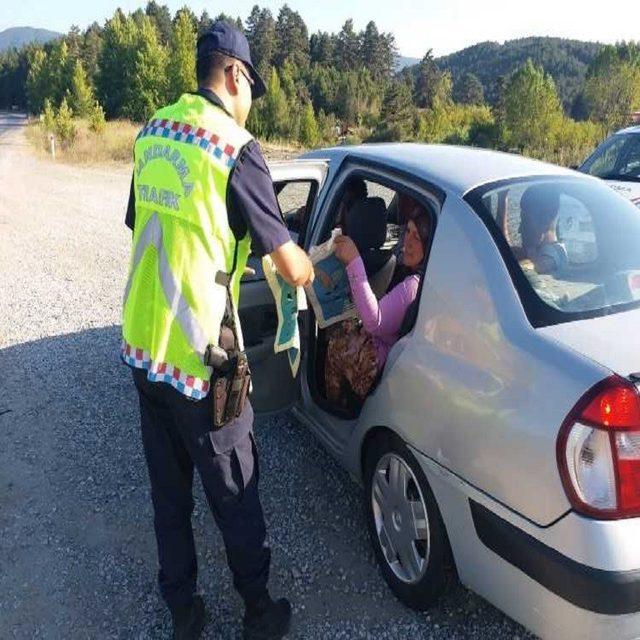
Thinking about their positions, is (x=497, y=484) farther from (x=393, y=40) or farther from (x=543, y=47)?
(x=543, y=47)

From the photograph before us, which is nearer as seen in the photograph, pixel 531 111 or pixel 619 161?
pixel 619 161

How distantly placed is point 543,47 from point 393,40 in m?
63.9

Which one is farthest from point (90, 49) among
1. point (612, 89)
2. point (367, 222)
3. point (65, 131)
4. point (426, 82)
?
point (367, 222)

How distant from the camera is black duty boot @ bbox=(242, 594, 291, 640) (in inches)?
87.7

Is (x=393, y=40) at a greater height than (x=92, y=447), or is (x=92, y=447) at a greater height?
(x=393, y=40)

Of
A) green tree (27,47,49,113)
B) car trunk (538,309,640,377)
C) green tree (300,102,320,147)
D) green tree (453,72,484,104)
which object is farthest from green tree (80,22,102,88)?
car trunk (538,309,640,377)

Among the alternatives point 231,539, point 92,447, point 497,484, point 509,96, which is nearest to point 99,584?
point 231,539

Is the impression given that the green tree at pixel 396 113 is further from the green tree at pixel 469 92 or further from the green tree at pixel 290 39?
the green tree at pixel 469 92

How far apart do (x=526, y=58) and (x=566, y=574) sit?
505ft

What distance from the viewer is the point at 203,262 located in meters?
1.85

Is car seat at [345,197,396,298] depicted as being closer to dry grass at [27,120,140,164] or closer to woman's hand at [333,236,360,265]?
woman's hand at [333,236,360,265]

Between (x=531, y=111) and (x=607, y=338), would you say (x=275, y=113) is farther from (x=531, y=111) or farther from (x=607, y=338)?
(x=607, y=338)

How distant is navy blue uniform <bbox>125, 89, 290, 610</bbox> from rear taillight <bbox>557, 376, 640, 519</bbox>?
985 millimetres

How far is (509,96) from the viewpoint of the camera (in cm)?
4506
